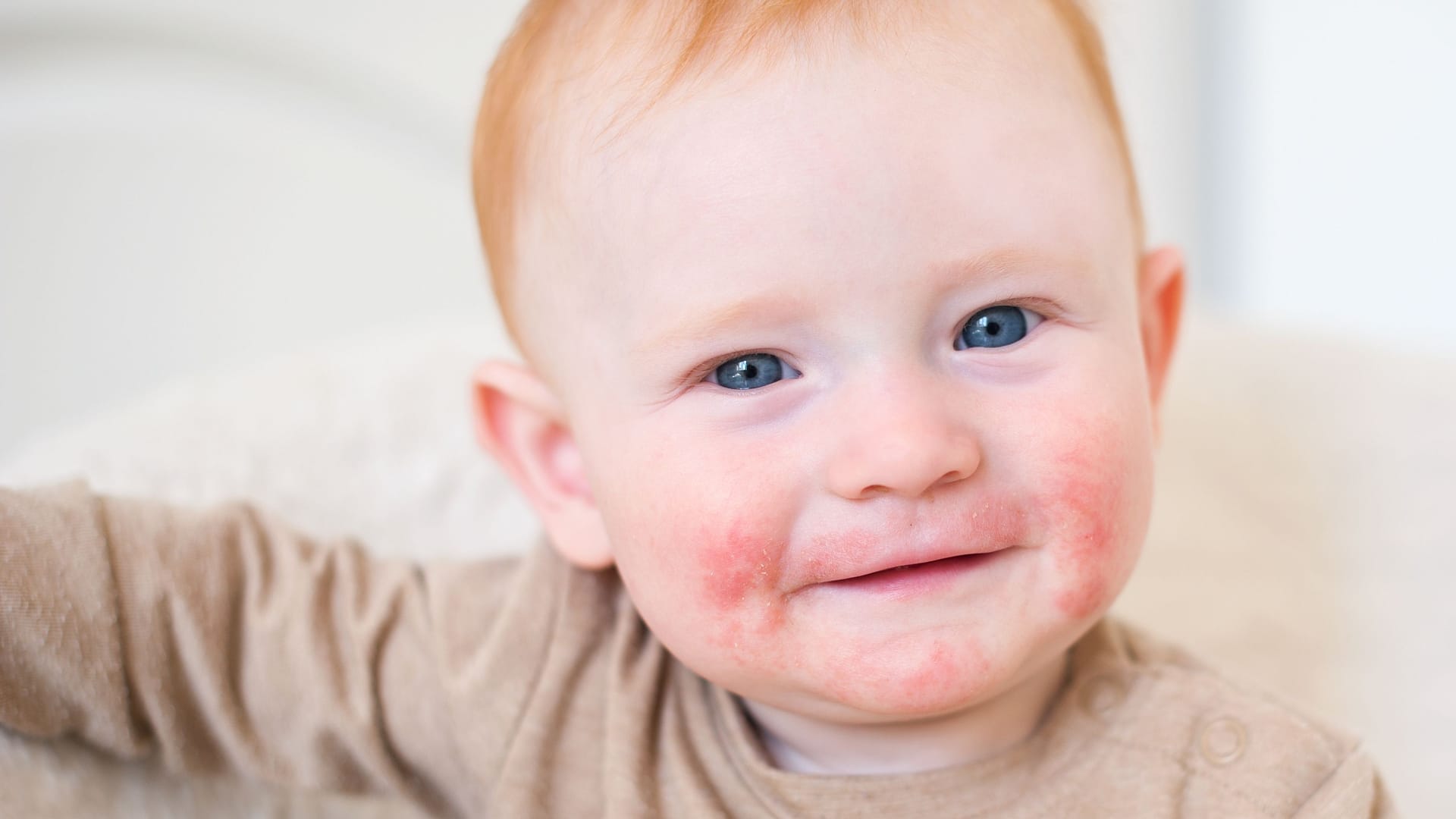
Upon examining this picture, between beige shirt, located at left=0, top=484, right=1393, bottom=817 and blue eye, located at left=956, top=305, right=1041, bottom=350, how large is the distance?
0.26m

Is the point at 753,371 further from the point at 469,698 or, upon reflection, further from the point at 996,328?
the point at 469,698

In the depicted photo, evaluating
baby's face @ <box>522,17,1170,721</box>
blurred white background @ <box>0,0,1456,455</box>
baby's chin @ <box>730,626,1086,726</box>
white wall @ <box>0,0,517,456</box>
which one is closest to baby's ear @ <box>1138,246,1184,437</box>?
baby's face @ <box>522,17,1170,721</box>

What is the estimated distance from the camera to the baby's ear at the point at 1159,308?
0.90 meters

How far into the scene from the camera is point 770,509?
0.70 meters

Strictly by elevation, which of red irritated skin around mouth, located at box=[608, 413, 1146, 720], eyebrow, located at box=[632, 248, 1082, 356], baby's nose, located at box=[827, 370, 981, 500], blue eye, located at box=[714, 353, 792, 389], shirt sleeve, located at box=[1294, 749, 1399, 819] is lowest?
shirt sleeve, located at box=[1294, 749, 1399, 819]

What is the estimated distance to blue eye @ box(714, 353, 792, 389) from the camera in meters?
0.73

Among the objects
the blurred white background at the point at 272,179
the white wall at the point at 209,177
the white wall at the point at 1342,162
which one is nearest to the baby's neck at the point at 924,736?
the blurred white background at the point at 272,179

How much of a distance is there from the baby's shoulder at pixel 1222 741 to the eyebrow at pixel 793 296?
29 cm

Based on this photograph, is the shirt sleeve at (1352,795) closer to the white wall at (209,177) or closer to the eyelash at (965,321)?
the eyelash at (965,321)

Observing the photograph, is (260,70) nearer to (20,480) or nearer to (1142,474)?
(20,480)

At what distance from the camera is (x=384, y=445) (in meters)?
1.18

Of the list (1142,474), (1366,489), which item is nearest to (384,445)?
(1142,474)

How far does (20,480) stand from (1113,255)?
0.85 metres

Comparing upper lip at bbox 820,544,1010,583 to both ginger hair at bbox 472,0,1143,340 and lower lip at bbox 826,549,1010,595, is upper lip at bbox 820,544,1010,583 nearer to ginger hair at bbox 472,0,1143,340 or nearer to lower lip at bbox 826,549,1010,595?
lower lip at bbox 826,549,1010,595
